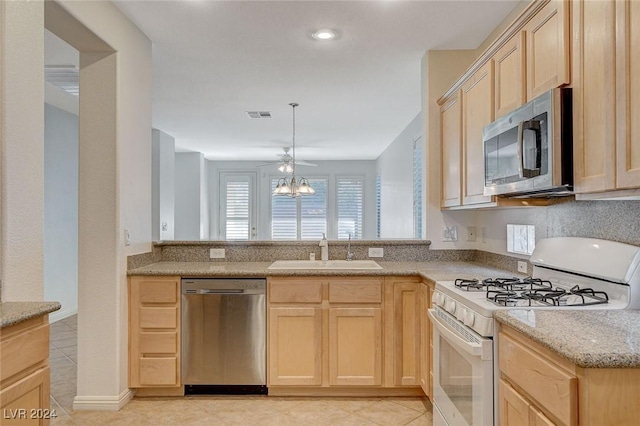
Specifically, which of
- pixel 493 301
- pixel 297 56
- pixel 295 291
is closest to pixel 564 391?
pixel 493 301

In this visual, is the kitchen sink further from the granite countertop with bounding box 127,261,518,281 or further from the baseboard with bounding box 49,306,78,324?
the baseboard with bounding box 49,306,78,324

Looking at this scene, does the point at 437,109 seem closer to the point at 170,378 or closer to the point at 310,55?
the point at 310,55

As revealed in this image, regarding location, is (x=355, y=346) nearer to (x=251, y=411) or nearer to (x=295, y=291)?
(x=295, y=291)

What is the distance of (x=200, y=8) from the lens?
270cm

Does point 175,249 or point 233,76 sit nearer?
point 175,249

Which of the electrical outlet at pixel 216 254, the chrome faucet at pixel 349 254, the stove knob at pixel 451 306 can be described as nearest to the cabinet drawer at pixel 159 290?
the electrical outlet at pixel 216 254

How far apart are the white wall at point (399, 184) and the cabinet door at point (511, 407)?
12.8ft

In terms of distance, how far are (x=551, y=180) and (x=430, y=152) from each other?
1.72 m

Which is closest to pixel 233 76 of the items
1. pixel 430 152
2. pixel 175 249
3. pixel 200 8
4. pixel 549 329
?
pixel 200 8

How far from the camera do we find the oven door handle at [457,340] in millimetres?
1675

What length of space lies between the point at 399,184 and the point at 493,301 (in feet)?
15.6

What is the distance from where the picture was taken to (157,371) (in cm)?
292

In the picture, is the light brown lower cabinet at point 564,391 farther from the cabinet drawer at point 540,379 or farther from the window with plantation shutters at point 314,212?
the window with plantation shutters at point 314,212

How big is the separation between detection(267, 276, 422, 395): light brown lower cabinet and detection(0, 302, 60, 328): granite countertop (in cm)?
159
